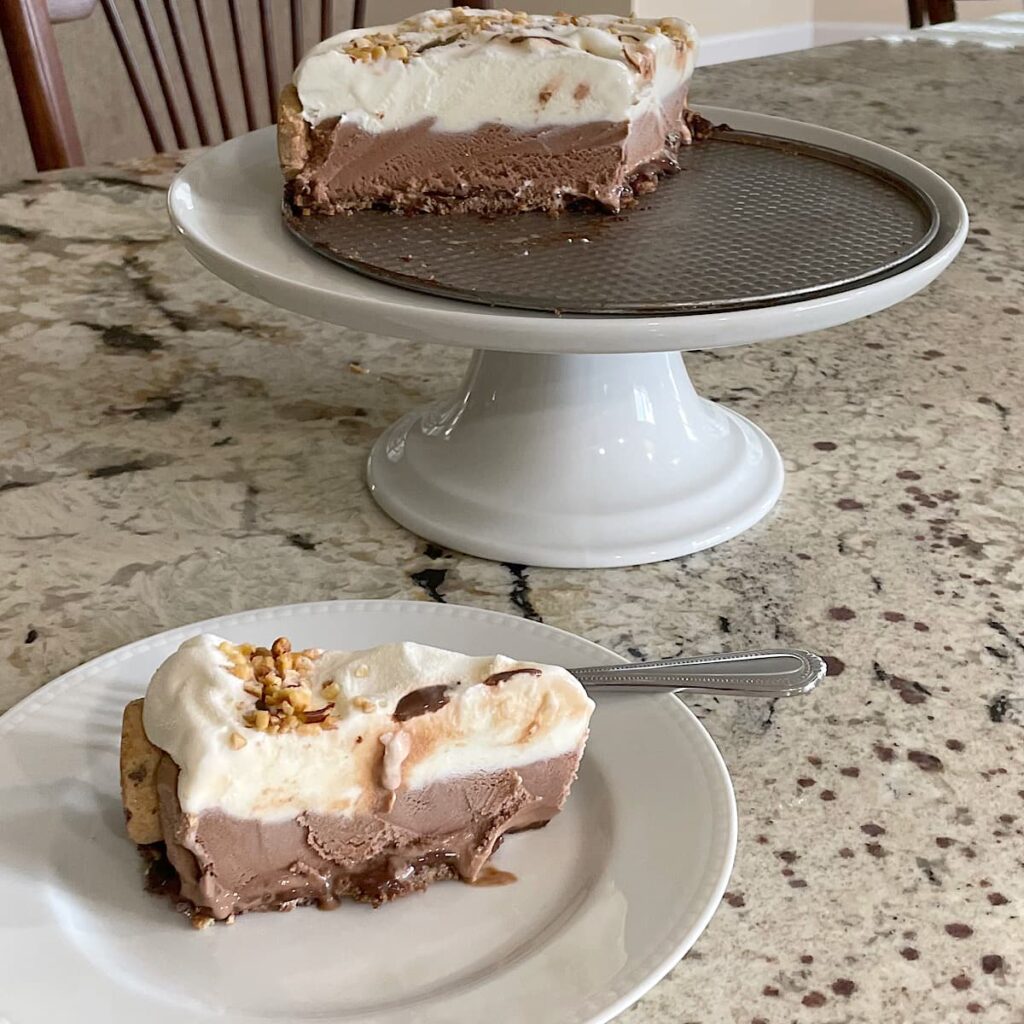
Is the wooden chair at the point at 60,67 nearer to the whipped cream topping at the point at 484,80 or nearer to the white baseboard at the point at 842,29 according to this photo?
the whipped cream topping at the point at 484,80

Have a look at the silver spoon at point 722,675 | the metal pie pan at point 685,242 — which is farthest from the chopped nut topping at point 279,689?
the metal pie pan at point 685,242

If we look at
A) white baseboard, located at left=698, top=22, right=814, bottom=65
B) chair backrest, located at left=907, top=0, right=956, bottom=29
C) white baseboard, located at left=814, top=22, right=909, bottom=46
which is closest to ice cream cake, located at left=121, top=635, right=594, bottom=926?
chair backrest, located at left=907, top=0, right=956, bottom=29

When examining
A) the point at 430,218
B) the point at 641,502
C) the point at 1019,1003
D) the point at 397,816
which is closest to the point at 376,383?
the point at 430,218

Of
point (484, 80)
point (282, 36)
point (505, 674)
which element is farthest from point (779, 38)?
point (505, 674)

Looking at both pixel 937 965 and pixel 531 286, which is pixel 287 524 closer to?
pixel 531 286

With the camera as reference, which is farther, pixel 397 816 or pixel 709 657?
pixel 709 657

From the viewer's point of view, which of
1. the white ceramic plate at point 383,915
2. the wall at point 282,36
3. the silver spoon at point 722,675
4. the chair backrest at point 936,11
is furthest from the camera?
the wall at point 282,36
